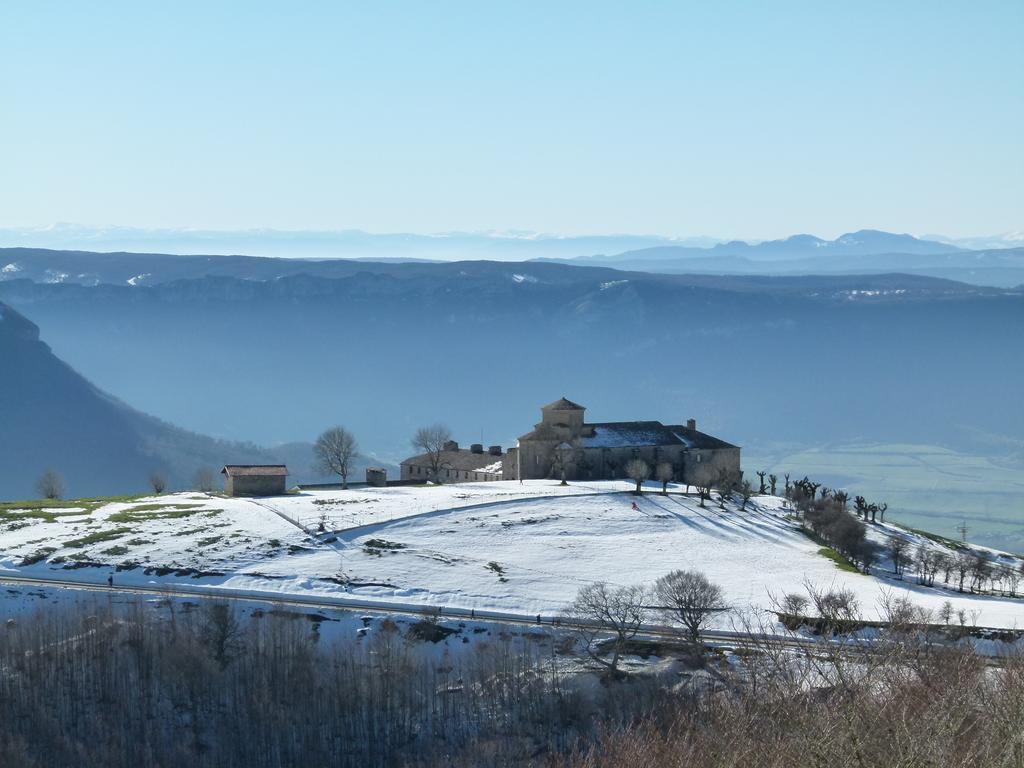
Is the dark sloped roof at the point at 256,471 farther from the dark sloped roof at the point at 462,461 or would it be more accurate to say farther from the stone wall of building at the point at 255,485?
the dark sloped roof at the point at 462,461

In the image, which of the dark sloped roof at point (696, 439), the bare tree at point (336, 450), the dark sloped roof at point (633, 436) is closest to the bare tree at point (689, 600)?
the dark sloped roof at point (633, 436)

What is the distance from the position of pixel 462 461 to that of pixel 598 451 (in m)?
17.1

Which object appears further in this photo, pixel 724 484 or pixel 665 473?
pixel 665 473

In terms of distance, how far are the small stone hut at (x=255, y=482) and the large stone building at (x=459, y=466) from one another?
2003 cm

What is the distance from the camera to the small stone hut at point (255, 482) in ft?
413

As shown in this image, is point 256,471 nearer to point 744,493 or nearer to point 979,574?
point 744,493

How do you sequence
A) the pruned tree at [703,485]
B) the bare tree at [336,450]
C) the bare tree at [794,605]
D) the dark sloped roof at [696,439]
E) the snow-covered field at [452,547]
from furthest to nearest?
the bare tree at [336,450], the dark sloped roof at [696,439], the pruned tree at [703,485], the snow-covered field at [452,547], the bare tree at [794,605]

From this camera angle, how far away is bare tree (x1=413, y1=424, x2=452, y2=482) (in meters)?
145

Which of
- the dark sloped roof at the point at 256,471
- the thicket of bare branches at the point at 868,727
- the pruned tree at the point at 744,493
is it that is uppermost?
the thicket of bare branches at the point at 868,727

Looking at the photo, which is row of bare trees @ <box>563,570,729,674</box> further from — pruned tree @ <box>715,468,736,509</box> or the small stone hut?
the small stone hut

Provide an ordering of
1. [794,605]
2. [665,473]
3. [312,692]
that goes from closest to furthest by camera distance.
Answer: [312,692], [794,605], [665,473]

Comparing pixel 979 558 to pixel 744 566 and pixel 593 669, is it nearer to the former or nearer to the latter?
pixel 744 566

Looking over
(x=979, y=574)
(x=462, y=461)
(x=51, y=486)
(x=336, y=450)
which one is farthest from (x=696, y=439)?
(x=51, y=486)

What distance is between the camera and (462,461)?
146 meters
